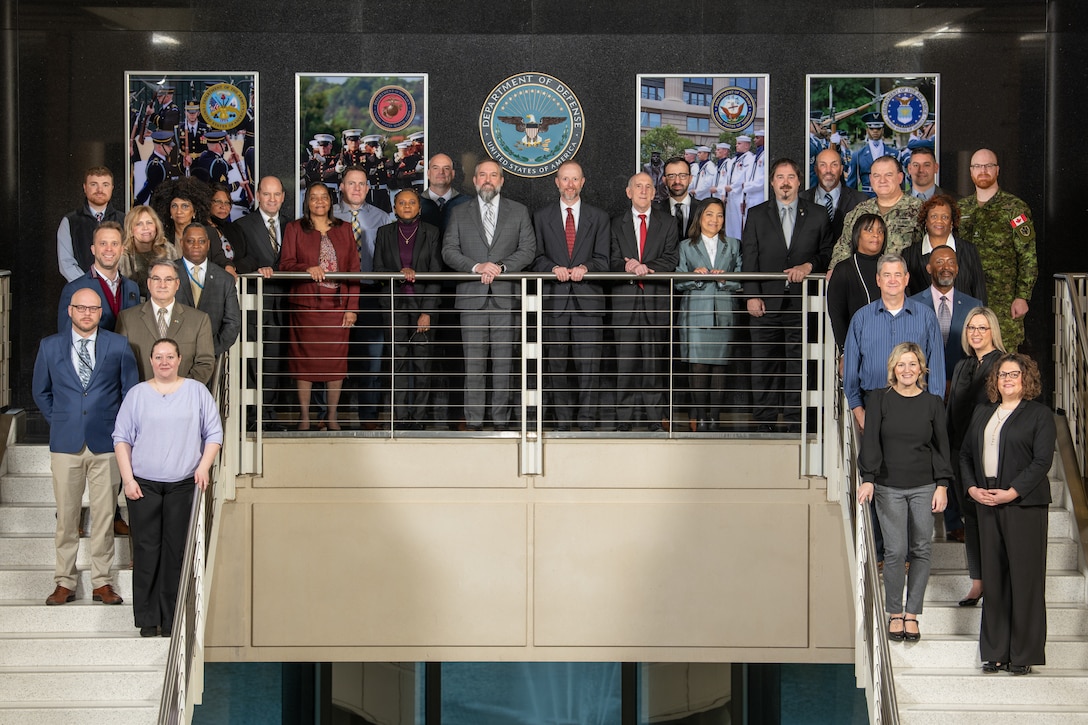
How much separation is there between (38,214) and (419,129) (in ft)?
8.52

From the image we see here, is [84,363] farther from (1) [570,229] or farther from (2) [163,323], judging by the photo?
(1) [570,229]

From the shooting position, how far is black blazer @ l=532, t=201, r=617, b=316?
732 centimetres

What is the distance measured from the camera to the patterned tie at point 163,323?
6484mm

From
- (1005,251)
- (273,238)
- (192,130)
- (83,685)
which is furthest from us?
(192,130)

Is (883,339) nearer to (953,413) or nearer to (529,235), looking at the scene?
(953,413)

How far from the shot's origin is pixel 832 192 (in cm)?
791

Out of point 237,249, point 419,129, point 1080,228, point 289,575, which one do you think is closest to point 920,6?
point 1080,228

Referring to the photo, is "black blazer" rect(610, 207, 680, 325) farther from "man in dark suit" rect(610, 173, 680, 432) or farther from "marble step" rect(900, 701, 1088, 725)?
"marble step" rect(900, 701, 1088, 725)

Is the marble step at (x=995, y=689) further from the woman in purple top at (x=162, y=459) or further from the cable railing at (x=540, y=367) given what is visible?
the woman in purple top at (x=162, y=459)

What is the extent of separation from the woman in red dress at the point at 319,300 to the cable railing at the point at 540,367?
1cm

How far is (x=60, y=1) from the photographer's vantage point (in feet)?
29.3

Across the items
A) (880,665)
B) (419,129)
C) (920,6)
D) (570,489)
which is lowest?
(880,665)

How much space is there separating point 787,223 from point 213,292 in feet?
Result: 10.2

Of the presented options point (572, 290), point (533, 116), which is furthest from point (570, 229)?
point (533, 116)
